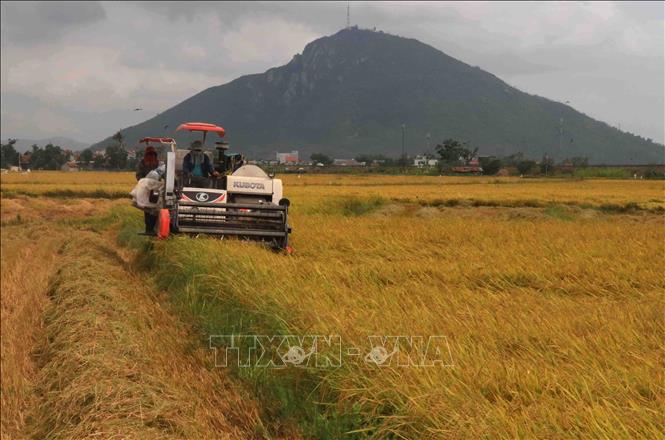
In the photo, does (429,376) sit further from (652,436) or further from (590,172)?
(590,172)

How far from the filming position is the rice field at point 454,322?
105 inches

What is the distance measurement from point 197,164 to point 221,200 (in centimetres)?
143

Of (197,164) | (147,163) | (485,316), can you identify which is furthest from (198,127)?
(485,316)

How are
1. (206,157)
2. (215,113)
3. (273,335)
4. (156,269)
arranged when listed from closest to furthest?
1. (273,335)
2. (156,269)
3. (206,157)
4. (215,113)

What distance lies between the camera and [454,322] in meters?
3.98

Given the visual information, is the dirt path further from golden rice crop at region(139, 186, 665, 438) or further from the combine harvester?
the combine harvester

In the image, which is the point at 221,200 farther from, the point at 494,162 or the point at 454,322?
the point at 494,162

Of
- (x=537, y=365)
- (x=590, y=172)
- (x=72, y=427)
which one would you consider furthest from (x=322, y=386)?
(x=590, y=172)

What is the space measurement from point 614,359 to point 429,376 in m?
1.15

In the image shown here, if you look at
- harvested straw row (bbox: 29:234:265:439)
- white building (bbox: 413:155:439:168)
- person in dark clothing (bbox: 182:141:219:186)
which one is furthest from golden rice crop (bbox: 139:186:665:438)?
white building (bbox: 413:155:439:168)

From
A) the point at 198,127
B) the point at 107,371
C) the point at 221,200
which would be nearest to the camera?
the point at 107,371

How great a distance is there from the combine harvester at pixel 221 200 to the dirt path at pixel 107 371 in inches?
51.8

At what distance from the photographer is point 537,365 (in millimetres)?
3188

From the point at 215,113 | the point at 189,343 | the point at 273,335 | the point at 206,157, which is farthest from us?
the point at 215,113
